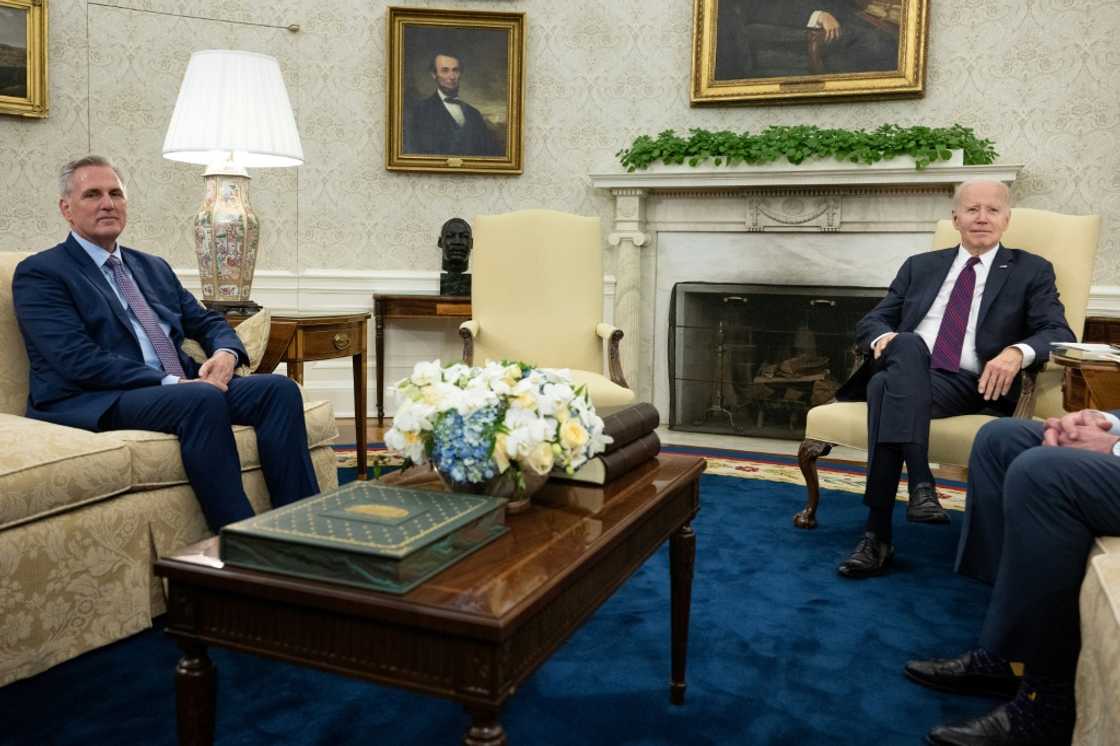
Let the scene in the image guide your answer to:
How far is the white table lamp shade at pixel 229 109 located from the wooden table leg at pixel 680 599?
257cm

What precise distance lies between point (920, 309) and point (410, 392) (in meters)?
2.47

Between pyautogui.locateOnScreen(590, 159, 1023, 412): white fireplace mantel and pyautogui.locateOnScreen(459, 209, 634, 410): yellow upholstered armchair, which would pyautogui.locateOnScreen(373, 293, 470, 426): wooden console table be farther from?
pyautogui.locateOnScreen(459, 209, 634, 410): yellow upholstered armchair

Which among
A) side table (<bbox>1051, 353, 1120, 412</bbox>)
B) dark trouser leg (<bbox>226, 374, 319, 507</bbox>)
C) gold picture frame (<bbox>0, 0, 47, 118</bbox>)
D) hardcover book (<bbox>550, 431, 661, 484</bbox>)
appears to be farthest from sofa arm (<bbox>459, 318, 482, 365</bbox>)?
gold picture frame (<bbox>0, 0, 47, 118</bbox>)

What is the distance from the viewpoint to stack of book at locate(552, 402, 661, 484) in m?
1.94

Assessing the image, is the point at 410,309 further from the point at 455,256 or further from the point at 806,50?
the point at 806,50

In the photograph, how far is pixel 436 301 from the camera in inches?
220

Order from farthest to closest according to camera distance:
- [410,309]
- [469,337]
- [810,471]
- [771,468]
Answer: [410,309], [771,468], [469,337], [810,471]

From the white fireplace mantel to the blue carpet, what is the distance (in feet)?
8.89

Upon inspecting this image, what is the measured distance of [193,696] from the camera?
4.65 feet

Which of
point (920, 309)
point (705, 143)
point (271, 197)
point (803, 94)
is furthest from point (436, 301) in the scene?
point (920, 309)

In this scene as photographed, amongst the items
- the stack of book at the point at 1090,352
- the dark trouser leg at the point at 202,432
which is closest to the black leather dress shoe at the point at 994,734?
the stack of book at the point at 1090,352

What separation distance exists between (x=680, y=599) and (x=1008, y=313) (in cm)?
192

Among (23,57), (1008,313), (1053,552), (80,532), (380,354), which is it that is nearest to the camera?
(1053,552)

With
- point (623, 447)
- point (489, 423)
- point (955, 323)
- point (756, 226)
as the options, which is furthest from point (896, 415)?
point (756, 226)
